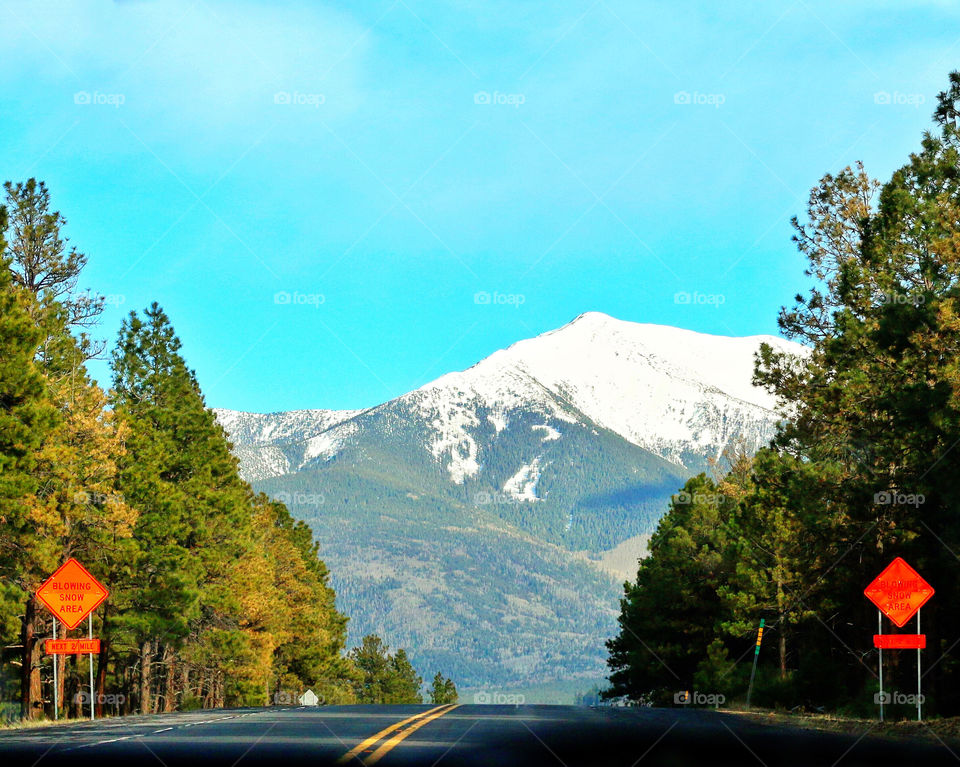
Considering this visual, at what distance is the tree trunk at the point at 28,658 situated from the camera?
3697cm

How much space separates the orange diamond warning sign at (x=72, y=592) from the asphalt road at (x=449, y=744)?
7.45 metres

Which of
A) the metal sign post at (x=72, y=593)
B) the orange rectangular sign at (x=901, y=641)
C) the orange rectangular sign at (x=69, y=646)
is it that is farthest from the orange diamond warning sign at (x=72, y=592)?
the orange rectangular sign at (x=901, y=641)

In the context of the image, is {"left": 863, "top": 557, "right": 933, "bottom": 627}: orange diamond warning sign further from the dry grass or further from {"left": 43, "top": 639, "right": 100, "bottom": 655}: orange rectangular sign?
{"left": 43, "top": 639, "right": 100, "bottom": 655}: orange rectangular sign

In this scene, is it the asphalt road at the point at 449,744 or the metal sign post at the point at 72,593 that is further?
the metal sign post at the point at 72,593

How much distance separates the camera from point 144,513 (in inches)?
1855

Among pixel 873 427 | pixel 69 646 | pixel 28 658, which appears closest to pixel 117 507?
pixel 28 658

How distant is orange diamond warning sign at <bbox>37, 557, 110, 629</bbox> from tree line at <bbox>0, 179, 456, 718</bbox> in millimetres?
4216

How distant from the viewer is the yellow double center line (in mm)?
12789

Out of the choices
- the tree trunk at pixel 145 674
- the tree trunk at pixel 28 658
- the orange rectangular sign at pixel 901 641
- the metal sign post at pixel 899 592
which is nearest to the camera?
the orange rectangular sign at pixel 901 641

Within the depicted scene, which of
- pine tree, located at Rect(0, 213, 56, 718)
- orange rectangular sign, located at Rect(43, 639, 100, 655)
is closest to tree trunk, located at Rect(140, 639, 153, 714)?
pine tree, located at Rect(0, 213, 56, 718)

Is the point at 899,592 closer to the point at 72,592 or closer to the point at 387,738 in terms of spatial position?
the point at 387,738

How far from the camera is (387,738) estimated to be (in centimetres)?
1572

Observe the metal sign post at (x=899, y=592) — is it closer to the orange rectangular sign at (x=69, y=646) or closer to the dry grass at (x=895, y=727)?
the dry grass at (x=895, y=727)

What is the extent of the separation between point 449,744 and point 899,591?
12.6 m
